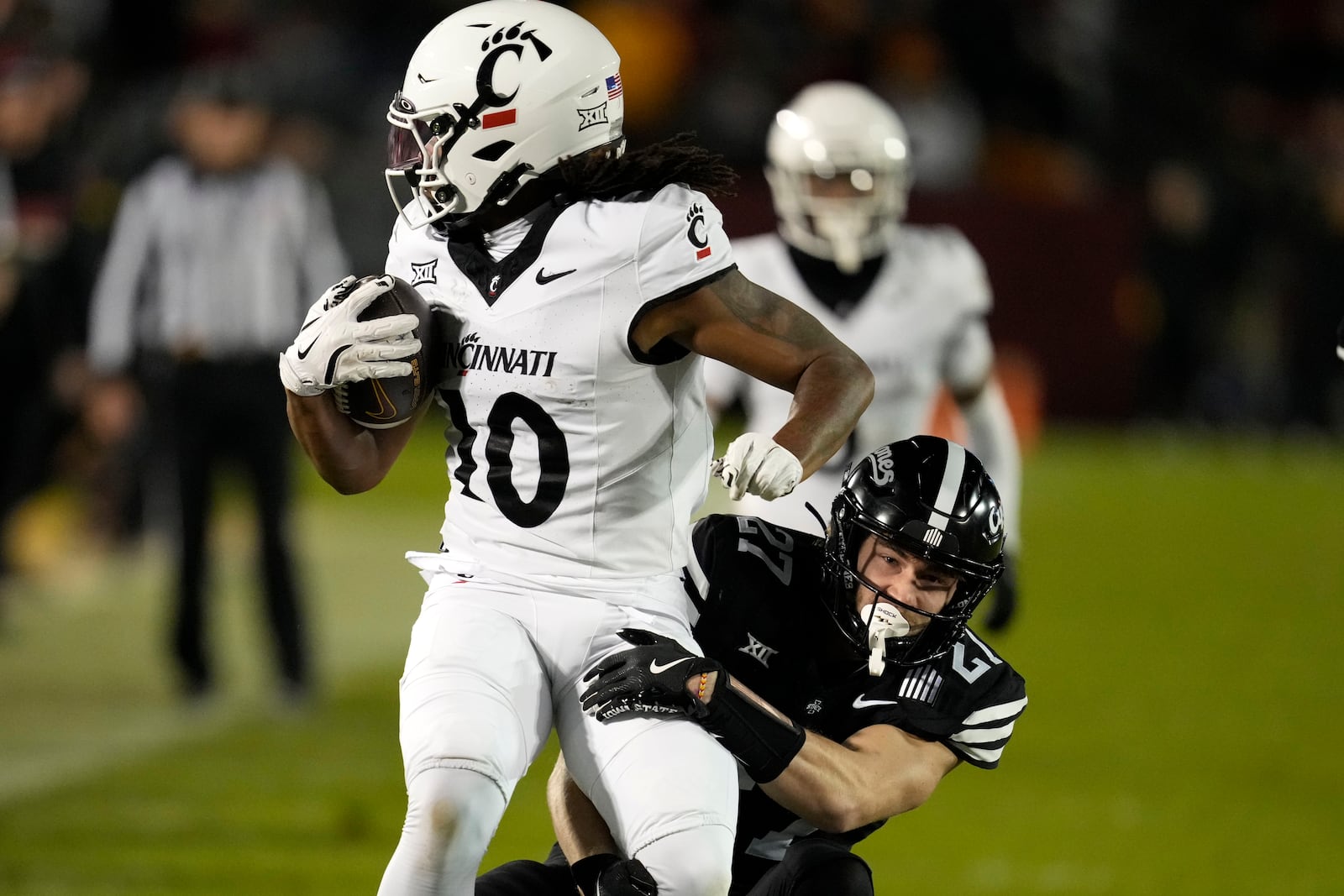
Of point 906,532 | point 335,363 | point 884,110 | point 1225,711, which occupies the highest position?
point 884,110

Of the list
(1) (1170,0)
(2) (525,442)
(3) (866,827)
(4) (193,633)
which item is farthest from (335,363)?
(1) (1170,0)

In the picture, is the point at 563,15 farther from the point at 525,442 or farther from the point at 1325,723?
the point at 1325,723

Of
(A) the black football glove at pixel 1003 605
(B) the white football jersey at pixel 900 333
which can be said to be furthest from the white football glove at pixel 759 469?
(A) the black football glove at pixel 1003 605

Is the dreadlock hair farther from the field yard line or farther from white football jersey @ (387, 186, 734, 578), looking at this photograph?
the field yard line

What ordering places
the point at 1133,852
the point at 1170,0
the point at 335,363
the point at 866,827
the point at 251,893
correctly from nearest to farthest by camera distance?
the point at 335,363
the point at 866,827
the point at 251,893
the point at 1133,852
the point at 1170,0

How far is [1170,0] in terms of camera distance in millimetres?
17109

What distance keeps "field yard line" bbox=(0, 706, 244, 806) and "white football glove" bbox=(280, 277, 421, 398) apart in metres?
3.81

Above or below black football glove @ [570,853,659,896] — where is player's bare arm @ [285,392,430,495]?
above

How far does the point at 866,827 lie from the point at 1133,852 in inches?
110

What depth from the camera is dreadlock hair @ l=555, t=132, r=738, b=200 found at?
3475mm

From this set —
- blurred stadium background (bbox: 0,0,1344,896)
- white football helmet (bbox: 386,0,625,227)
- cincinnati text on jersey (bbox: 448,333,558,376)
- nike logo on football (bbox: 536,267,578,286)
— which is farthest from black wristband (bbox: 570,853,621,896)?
blurred stadium background (bbox: 0,0,1344,896)

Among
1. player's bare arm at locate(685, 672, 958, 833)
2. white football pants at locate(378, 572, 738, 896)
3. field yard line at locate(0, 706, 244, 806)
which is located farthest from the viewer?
field yard line at locate(0, 706, 244, 806)

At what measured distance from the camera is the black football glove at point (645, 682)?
3.11 m

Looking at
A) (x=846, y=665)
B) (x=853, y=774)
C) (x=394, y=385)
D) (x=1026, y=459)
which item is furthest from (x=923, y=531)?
(x=1026, y=459)
